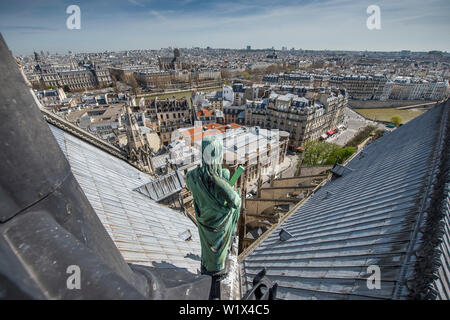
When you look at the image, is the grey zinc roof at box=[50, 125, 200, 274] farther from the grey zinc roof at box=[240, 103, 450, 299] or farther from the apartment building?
the apartment building

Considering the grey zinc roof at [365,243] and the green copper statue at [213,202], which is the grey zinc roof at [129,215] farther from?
the grey zinc roof at [365,243]

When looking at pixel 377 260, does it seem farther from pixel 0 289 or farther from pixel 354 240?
pixel 0 289

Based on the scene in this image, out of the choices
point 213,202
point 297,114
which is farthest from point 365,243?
point 297,114

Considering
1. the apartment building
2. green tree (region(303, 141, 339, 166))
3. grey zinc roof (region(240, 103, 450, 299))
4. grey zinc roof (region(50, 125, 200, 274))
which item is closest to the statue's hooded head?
grey zinc roof (region(50, 125, 200, 274))

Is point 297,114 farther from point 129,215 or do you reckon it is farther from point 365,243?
point 129,215

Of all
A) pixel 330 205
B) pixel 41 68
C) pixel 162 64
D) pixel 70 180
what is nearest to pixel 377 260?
pixel 330 205

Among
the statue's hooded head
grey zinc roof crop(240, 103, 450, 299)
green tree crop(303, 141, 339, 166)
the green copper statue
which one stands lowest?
green tree crop(303, 141, 339, 166)
